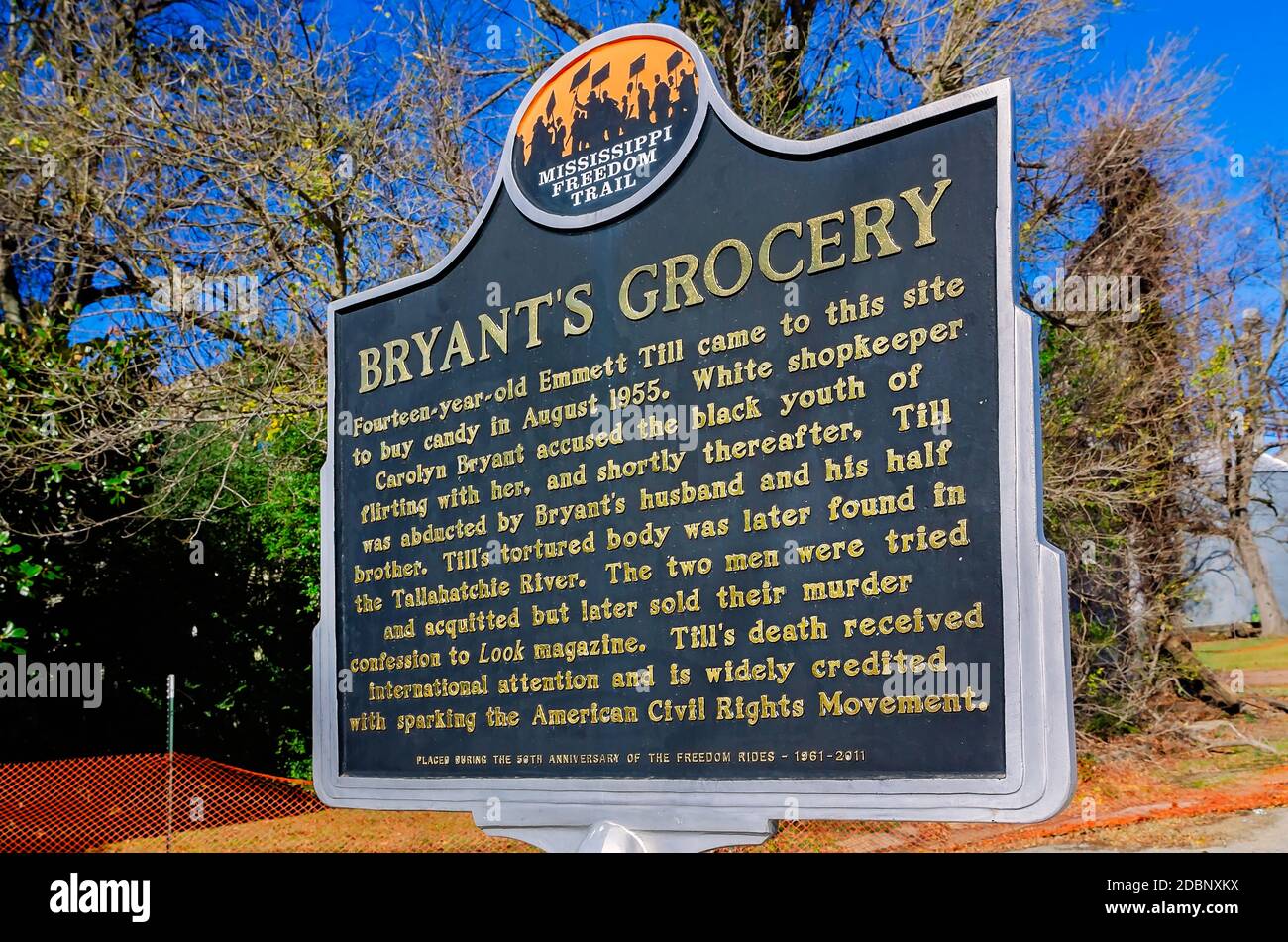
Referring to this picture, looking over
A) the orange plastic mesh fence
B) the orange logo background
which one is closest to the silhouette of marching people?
the orange logo background

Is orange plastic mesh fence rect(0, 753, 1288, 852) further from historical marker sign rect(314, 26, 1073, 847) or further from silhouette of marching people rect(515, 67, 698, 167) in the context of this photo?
silhouette of marching people rect(515, 67, 698, 167)

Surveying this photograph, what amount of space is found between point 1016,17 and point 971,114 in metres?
8.77

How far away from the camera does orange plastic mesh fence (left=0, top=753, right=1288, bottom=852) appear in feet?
34.2

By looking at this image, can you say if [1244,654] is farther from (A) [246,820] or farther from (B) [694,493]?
(B) [694,493]

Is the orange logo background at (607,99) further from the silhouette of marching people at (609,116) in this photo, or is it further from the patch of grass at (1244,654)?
the patch of grass at (1244,654)

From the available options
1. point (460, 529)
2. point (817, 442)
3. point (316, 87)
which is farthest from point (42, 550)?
point (817, 442)

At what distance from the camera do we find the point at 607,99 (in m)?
5.00

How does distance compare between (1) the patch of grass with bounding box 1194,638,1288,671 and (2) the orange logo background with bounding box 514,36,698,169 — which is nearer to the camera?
(2) the orange logo background with bounding box 514,36,698,169

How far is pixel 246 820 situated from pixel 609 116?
926cm

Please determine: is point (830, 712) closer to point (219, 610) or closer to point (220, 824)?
point (220, 824)

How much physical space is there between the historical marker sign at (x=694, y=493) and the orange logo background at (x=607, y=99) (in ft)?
0.04

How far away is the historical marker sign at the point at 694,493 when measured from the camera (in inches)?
151

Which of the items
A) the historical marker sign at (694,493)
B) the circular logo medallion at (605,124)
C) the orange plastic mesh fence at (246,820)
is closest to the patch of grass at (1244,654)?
the orange plastic mesh fence at (246,820)

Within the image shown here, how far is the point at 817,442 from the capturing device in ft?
13.8
